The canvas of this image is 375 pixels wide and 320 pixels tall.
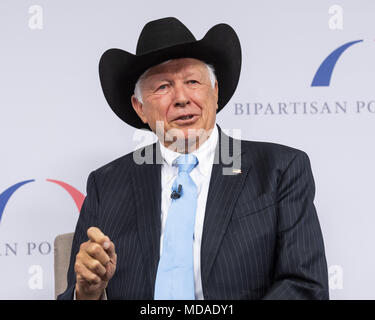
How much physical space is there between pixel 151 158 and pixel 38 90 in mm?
786

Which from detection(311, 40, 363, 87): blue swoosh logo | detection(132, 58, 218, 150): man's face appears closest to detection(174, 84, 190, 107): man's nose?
detection(132, 58, 218, 150): man's face

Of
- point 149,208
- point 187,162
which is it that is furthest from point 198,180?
point 149,208

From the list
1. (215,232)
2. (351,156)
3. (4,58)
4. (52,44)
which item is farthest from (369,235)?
(4,58)

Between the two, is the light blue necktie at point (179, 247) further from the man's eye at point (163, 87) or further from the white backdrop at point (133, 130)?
the white backdrop at point (133, 130)

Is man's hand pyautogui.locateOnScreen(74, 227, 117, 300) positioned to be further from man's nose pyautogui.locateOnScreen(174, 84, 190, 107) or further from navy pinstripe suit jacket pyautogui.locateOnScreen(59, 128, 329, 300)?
man's nose pyautogui.locateOnScreen(174, 84, 190, 107)

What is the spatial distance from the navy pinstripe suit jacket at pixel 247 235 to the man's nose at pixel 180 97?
0.68ft

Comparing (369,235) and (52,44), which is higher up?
(52,44)

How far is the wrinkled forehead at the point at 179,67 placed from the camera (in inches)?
74.5

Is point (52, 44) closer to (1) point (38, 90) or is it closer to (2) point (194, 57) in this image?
(1) point (38, 90)

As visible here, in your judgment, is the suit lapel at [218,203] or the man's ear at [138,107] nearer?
the suit lapel at [218,203]

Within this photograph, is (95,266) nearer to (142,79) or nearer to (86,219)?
(86,219)

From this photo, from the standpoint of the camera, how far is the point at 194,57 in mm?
1926

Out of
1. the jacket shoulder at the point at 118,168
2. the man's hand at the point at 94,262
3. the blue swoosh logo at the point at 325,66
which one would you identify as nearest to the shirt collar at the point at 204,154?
the jacket shoulder at the point at 118,168

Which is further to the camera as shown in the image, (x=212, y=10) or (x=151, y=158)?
(x=212, y=10)
